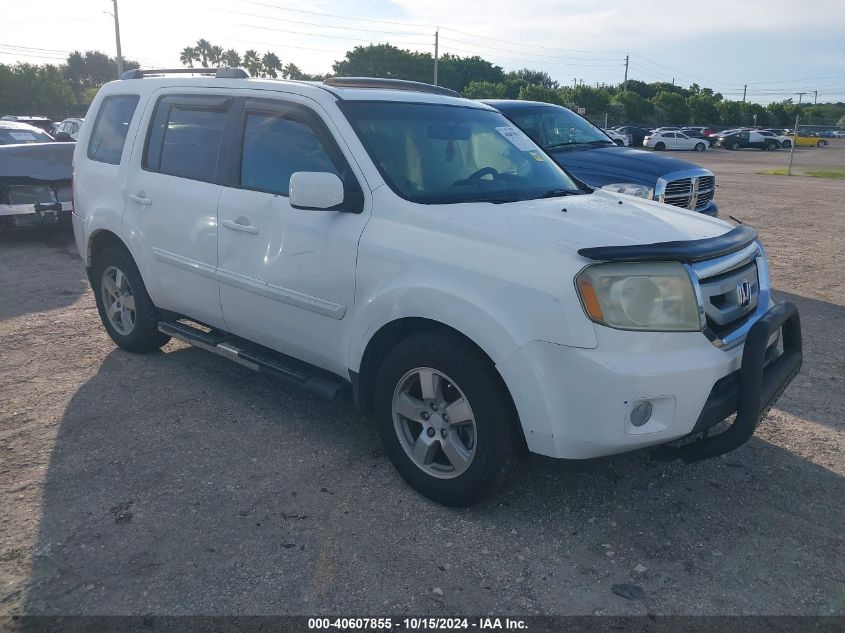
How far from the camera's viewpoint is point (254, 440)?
402cm

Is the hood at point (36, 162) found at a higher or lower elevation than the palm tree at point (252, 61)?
lower

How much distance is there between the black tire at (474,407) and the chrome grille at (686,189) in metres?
4.79

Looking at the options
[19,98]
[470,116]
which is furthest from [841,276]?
[19,98]

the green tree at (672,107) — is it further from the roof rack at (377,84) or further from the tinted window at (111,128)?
the tinted window at (111,128)

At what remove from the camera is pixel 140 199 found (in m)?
4.71

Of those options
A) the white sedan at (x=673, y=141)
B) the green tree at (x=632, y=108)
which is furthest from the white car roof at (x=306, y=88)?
the green tree at (x=632, y=108)

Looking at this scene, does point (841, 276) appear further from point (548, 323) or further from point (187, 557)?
point (187, 557)

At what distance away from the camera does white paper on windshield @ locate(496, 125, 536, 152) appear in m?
4.31

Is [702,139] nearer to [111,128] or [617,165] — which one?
[617,165]

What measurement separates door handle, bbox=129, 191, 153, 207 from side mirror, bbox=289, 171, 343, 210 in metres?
1.73

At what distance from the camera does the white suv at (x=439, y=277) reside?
110 inches

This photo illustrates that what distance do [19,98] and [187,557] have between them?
6549 centimetres

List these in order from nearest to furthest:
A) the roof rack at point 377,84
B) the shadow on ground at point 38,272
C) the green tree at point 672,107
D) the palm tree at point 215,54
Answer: the roof rack at point 377,84, the shadow on ground at point 38,272, the green tree at point 672,107, the palm tree at point 215,54

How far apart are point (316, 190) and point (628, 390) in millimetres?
1670
